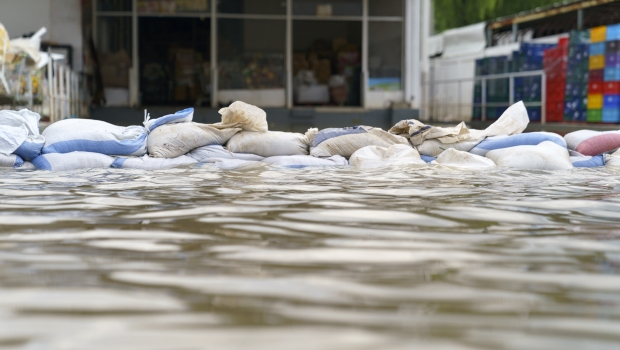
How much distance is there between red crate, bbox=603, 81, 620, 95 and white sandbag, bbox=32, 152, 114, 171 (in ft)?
31.2

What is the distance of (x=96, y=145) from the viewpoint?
532 centimetres

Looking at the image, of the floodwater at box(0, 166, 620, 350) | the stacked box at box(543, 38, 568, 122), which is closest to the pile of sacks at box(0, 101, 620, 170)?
the floodwater at box(0, 166, 620, 350)

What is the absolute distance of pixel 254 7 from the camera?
14328 millimetres

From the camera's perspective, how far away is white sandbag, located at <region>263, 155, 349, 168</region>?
5.31 m

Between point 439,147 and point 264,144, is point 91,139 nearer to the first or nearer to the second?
point 264,144

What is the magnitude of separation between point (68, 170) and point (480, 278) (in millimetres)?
3844

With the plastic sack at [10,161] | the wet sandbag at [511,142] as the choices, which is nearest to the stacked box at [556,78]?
the wet sandbag at [511,142]

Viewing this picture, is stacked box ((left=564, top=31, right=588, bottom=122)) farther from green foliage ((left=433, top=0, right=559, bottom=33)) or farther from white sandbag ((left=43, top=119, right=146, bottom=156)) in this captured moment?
green foliage ((left=433, top=0, right=559, bottom=33))

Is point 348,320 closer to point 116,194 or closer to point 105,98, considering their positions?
point 116,194

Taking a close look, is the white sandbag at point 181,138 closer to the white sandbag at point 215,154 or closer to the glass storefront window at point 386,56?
the white sandbag at point 215,154

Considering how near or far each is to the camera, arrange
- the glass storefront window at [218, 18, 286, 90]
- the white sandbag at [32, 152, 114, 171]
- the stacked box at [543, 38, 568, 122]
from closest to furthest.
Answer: the white sandbag at [32, 152, 114, 171], the stacked box at [543, 38, 568, 122], the glass storefront window at [218, 18, 286, 90]

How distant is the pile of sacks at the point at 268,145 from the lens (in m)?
5.12

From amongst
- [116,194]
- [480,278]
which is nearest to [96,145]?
[116,194]

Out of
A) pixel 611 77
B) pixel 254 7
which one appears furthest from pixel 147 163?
pixel 254 7
